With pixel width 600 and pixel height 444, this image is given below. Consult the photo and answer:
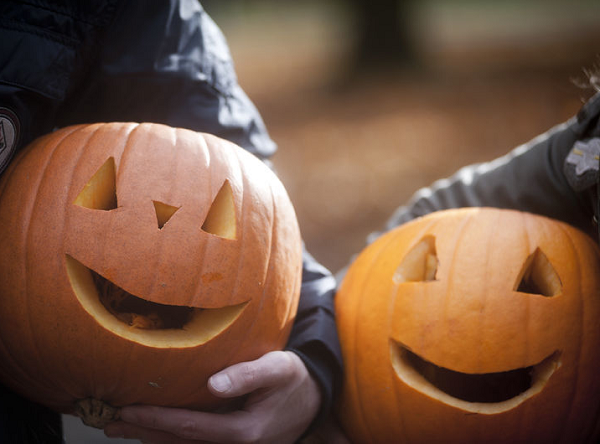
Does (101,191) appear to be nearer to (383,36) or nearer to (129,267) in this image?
(129,267)

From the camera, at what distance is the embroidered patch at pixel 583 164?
1488 mm

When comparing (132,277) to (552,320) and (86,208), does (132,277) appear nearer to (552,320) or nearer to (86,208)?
(86,208)

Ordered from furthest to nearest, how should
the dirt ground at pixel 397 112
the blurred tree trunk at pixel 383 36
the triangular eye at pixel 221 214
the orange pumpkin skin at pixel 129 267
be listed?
the blurred tree trunk at pixel 383 36, the dirt ground at pixel 397 112, the triangular eye at pixel 221 214, the orange pumpkin skin at pixel 129 267

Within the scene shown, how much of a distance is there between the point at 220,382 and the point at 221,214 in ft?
1.25

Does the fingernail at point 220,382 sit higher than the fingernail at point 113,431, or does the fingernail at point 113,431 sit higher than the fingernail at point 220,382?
the fingernail at point 220,382

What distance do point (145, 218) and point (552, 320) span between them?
100 centimetres

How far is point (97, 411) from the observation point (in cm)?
136

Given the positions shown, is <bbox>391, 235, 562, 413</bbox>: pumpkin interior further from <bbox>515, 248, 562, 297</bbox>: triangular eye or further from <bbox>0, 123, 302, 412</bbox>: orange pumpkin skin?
<bbox>0, 123, 302, 412</bbox>: orange pumpkin skin

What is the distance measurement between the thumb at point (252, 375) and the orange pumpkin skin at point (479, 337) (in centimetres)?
26

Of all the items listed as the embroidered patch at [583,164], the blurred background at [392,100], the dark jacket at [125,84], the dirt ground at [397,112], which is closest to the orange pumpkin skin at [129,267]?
the dark jacket at [125,84]

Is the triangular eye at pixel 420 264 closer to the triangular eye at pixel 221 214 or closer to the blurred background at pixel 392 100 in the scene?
the triangular eye at pixel 221 214

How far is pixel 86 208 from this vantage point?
4.22 feet

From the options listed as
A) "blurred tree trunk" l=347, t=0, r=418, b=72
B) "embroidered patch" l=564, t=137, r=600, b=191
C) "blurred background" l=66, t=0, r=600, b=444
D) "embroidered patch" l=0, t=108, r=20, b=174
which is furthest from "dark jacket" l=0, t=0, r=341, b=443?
"blurred tree trunk" l=347, t=0, r=418, b=72

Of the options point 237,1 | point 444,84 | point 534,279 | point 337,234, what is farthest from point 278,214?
point 237,1
